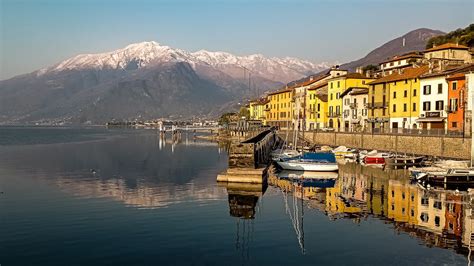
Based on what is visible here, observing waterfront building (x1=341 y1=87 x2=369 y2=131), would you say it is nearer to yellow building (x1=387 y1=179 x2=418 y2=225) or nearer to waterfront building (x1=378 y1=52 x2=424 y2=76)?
waterfront building (x1=378 y1=52 x2=424 y2=76)

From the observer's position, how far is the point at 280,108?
151 metres

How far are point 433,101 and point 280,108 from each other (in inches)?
2951

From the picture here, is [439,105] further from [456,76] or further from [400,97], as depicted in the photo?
[400,97]

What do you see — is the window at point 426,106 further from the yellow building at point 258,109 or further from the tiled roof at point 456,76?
the yellow building at point 258,109

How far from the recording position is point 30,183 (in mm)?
51594

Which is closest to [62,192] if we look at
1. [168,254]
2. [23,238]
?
[23,238]

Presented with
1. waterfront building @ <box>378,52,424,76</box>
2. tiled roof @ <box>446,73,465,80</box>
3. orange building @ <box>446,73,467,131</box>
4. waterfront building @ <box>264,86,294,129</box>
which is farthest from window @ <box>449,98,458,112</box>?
waterfront building @ <box>264,86,294,129</box>

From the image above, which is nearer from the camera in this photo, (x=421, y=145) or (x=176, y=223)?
(x=176, y=223)

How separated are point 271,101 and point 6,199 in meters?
124

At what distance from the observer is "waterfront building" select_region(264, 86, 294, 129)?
142 m

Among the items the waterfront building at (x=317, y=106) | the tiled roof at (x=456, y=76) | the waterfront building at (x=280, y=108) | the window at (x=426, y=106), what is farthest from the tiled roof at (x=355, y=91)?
the waterfront building at (x=280, y=108)

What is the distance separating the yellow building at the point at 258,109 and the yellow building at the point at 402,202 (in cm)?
11614

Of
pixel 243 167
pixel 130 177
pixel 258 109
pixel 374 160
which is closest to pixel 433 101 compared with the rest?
pixel 374 160

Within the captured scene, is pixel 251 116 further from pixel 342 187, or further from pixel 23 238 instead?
pixel 23 238
